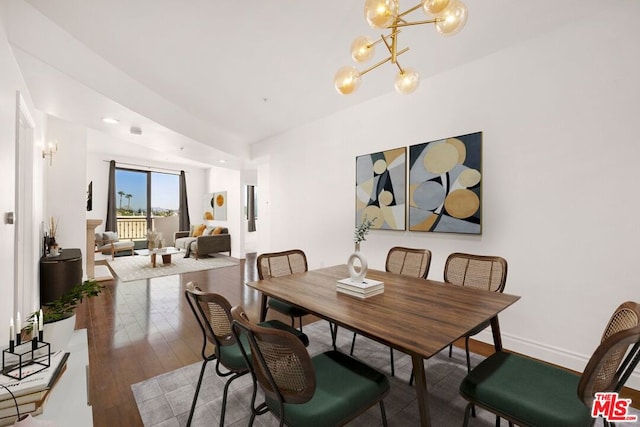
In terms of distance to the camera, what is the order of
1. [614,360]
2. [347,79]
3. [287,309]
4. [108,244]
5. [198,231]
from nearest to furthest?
[614,360] < [347,79] < [287,309] < [108,244] < [198,231]

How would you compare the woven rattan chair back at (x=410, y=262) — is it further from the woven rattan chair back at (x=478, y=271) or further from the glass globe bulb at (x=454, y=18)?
the glass globe bulb at (x=454, y=18)

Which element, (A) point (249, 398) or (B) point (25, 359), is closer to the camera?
(B) point (25, 359)

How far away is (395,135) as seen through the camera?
10.5ft

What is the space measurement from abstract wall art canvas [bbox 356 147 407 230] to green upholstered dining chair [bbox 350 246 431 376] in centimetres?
62

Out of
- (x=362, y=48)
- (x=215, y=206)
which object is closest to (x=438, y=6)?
(x=362, y=48)

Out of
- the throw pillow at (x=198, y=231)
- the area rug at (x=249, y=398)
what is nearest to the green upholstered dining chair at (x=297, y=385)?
the area rug at (x=249, y=398)

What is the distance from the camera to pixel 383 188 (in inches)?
129

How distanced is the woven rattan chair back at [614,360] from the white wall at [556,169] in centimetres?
120

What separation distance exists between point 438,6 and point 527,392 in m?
1.75

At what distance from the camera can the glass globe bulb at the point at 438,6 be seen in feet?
4.11

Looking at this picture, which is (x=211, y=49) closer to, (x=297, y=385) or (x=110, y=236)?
(x=297, y=385)

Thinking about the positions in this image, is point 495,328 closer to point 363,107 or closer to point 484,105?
point 484,105

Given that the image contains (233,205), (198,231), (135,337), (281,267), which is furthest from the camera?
(198,231)

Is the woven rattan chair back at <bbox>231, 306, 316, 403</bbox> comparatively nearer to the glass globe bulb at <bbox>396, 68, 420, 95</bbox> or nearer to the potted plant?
the glass globe bulb at <bbox>396, 68, 420, 95</bbox>
